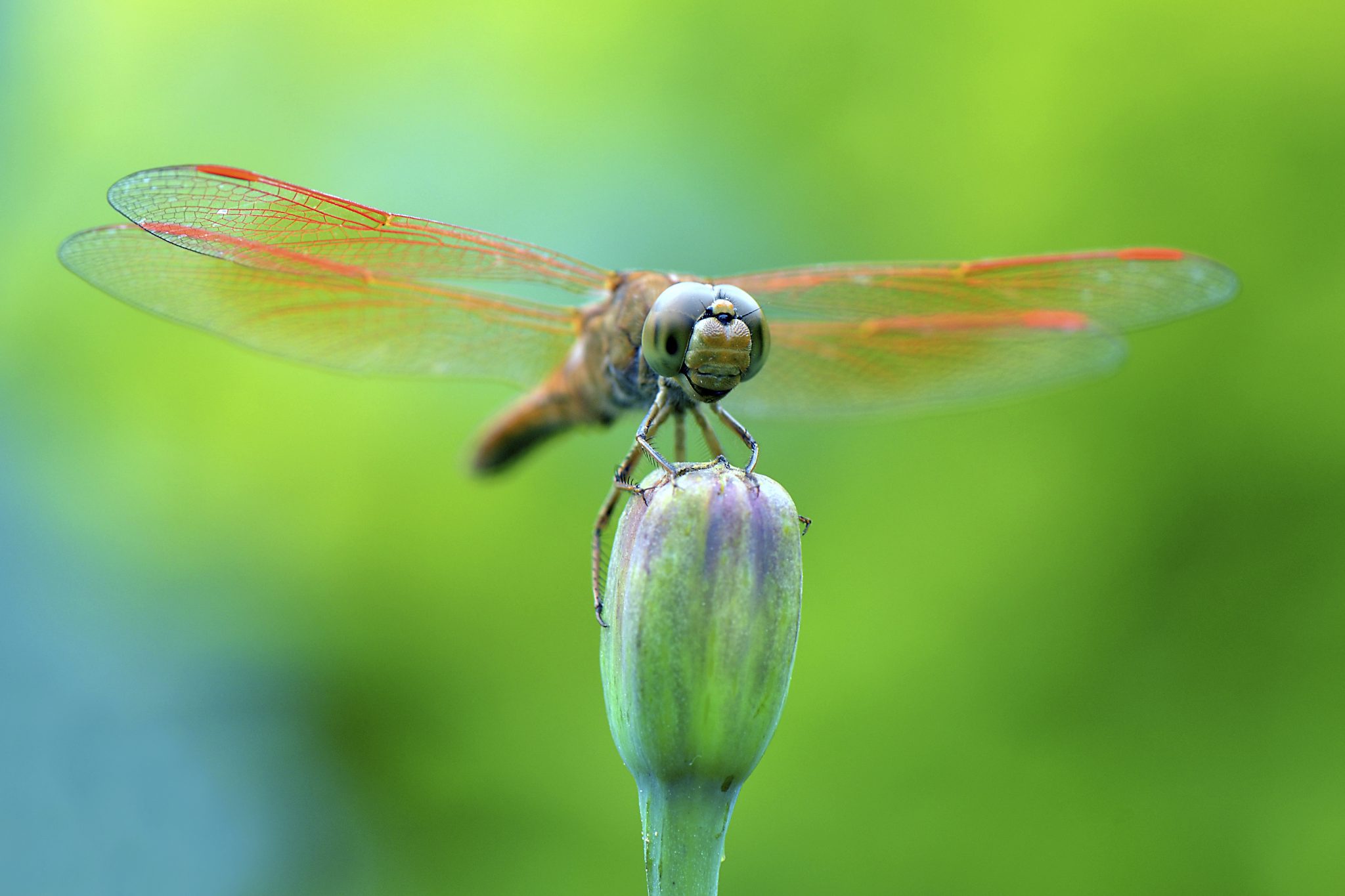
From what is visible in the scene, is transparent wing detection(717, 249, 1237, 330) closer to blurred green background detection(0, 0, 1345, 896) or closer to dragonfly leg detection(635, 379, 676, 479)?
dragonfly leg detection(635, 379, 676, 479)

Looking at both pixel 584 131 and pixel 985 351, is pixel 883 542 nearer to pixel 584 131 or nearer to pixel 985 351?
pixel 985 351

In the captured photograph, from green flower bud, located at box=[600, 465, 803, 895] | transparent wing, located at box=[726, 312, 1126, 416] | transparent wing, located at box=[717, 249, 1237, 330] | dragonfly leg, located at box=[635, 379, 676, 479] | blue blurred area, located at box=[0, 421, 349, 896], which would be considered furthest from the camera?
blue blurred area, located at box=[0, 421, 349, 896]

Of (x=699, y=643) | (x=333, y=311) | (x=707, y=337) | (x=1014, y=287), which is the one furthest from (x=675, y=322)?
(x=333, y=311)

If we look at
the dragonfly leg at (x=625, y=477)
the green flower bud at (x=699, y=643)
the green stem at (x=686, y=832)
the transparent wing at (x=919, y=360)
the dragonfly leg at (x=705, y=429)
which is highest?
the transparent wing at (x=919, y=360)

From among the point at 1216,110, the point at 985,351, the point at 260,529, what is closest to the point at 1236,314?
the point at 1216,110

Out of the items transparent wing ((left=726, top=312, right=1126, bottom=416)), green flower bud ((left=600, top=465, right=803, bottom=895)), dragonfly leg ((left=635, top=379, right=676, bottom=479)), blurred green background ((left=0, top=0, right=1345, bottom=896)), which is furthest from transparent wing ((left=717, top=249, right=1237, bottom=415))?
green flower bud ((left=600, top=465, right=803, bottom=895))

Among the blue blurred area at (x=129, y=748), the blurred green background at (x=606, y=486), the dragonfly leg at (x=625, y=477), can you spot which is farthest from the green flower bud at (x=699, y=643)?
the blue blurred area at (x=129, y=748)

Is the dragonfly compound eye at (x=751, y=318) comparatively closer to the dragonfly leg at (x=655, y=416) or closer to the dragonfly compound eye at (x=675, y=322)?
the dragonfly compound eye at (x=675, y=322)
